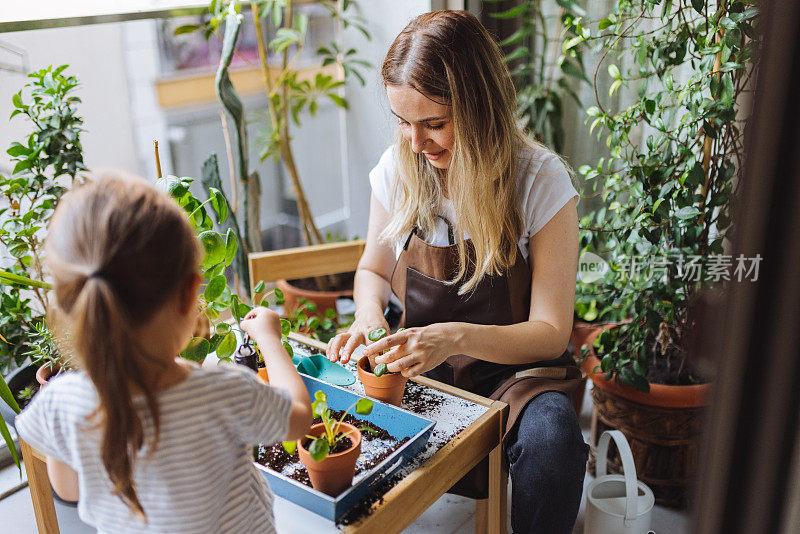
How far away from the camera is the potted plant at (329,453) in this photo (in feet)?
3.39

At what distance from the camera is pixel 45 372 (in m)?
1.59

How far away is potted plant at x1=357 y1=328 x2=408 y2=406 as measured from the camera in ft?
4.21

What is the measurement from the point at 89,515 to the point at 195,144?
6.79 feet

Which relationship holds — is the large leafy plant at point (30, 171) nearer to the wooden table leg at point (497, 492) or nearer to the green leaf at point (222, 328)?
the green leaf at point (222, 328)

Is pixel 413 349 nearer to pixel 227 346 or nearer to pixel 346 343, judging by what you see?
pixel 346 343

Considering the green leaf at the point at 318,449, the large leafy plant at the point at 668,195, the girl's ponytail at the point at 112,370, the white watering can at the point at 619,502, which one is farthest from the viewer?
the large leafy plant at the point at 668,195

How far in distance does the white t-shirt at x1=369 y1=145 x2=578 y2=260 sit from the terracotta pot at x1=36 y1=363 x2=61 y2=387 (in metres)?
0.91

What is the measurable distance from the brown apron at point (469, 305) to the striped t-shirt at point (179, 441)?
28.4 inches

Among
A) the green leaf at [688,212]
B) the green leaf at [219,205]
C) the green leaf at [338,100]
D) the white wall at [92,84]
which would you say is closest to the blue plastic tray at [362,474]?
the green leaf at [219,205]

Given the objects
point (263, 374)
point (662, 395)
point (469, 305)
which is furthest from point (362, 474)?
point (662, 395)

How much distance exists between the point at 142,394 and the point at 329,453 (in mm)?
325

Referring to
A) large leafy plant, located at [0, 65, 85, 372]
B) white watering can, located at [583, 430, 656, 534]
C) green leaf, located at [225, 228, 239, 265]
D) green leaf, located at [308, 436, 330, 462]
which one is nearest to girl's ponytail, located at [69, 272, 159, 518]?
green leaf, located at [308, 436, 330, 462]

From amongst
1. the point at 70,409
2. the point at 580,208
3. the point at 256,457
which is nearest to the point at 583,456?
the point at 256,457

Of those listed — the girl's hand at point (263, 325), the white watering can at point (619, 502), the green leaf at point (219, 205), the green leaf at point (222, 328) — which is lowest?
the white watering can at point (619, 502)
